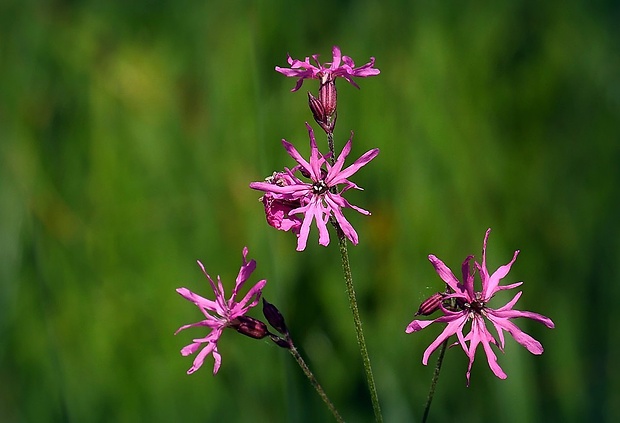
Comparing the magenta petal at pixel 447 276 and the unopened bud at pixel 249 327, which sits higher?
the magenta petal at pixel 447 276

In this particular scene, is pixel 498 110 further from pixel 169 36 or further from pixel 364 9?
pixel 169 36

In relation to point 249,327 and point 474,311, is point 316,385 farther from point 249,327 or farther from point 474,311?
point 474,311

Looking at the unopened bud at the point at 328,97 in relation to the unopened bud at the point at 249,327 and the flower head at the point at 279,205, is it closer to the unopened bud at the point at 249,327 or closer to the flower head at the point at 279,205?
the flower head at the point at 279,205

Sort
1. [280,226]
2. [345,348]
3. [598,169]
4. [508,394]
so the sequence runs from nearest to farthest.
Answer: [280,226] < [508,394] < [345,348] < [598,169]

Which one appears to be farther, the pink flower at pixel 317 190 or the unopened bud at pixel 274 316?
the unopened bud at pixel 274 316

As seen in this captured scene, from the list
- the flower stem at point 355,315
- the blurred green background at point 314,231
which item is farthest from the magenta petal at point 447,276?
the blurred green background at point 314,231

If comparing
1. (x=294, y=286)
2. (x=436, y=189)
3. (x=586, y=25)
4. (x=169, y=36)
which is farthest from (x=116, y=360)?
(x=586, y=25)

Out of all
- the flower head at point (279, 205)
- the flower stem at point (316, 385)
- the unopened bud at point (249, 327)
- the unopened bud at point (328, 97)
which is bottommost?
the flower stem at point (316, 385)
